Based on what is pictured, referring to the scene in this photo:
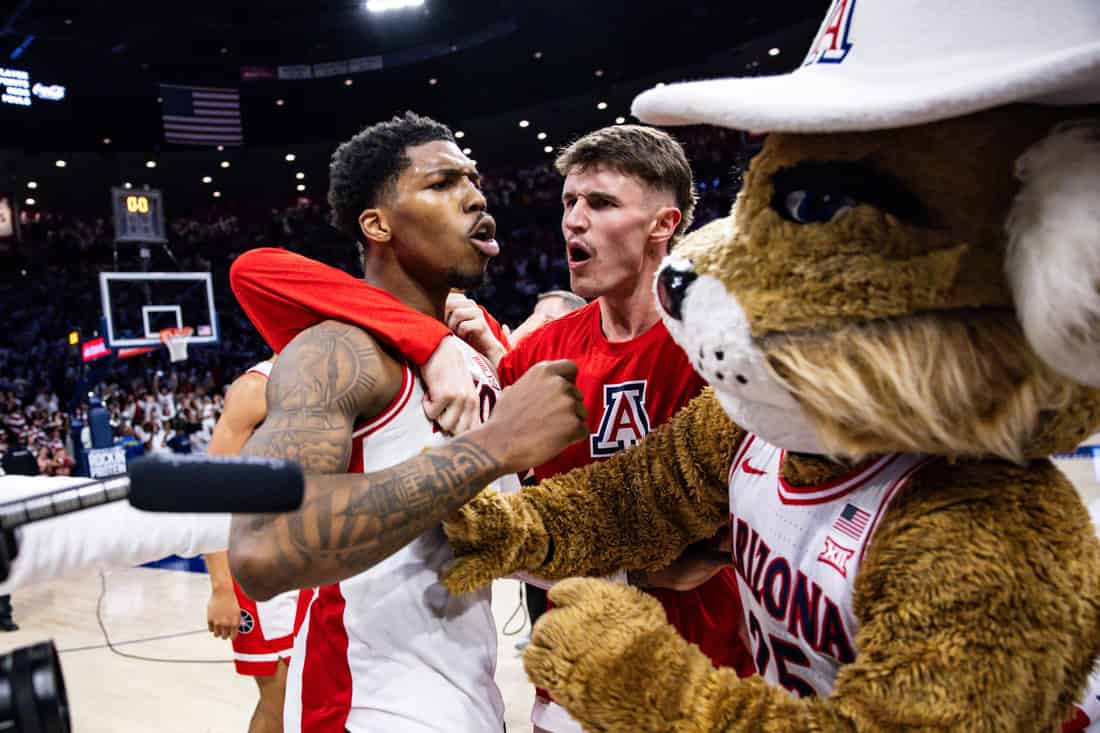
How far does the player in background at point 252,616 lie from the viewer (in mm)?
2793

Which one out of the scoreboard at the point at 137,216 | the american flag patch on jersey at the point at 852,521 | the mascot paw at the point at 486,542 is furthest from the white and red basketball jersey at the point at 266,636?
the scoreboard at the point at 137,216

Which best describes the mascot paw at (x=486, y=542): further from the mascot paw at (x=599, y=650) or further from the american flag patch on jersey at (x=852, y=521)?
the american flag patch on jersey at (x=852, y=521)

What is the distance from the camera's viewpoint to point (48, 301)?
1891 centimetres

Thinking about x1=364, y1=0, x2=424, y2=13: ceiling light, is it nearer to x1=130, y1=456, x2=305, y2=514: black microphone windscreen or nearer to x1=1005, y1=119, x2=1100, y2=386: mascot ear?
x1=1005, y1=119, x2=1100, y2=386: mascot ear

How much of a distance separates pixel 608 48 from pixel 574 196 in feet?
42.7

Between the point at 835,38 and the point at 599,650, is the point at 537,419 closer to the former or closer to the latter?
the point at 599,650

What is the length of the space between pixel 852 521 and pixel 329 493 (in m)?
0.73

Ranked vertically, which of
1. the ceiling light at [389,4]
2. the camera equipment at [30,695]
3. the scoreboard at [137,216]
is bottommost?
the camera equipment at [30,695]

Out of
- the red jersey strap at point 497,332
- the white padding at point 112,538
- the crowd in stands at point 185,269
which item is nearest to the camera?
the white padding at point 112,538

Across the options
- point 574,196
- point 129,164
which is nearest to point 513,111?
point 129,164

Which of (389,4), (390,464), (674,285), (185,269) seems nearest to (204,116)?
(389,4)

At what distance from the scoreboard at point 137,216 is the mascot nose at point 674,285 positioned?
1399 cm

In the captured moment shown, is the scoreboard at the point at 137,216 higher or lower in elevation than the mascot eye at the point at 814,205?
higher

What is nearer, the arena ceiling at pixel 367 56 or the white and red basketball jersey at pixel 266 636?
the white and red basketball jersey at pixel 266 636
